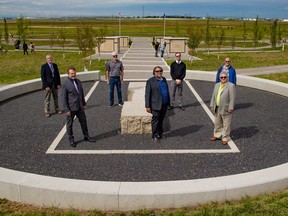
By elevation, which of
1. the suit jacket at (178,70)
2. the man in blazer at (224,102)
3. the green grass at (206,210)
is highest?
the suit jacket at (178,70)

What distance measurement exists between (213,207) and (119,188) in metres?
1.53

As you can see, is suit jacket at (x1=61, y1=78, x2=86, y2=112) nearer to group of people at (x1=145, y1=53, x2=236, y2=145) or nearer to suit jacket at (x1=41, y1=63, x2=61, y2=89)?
group of people at (x1=145, y1=53, x2=236, y2=145)

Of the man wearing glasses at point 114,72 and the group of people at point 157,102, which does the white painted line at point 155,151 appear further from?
the man wearing glasses at point 114,72

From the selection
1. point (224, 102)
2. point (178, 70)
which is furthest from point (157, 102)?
point (178, 70)

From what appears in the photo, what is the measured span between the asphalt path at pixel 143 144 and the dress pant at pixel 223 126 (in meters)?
0.30

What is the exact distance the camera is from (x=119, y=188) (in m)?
4.75

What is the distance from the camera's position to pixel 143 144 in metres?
7.30

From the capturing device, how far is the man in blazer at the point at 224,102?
6.85 metres

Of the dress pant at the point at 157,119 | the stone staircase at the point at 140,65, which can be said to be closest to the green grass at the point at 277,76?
the stone staircase at the point at 140,65

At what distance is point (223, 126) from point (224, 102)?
708 millimetres

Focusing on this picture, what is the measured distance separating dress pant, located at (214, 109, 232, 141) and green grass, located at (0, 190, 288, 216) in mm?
2578

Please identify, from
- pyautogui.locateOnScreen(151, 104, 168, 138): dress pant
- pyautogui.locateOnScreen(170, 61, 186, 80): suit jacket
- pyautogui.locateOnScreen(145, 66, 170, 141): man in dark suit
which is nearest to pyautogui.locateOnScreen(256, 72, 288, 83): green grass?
pyautogui.locateOnScreen(170, 61, 186, 80): suit jacket

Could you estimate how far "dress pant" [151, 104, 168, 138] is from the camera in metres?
7.14

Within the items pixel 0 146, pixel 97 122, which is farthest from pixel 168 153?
pixel 0 146
